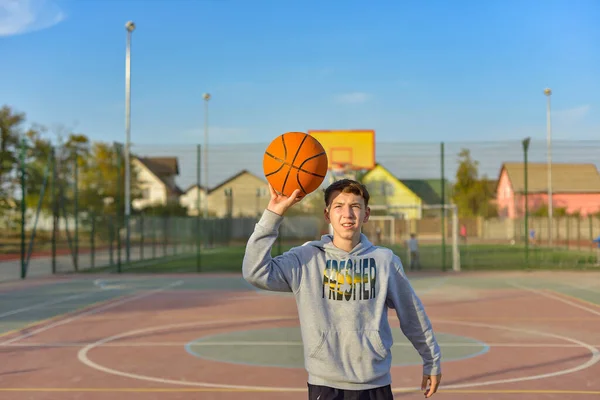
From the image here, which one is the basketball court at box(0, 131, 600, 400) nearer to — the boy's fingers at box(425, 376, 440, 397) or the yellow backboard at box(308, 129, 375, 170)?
the boy's fingers at box(425, 376, 440, 397)

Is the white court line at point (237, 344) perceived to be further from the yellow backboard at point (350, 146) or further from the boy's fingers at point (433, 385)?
the yellow backboard at point (350, 146)

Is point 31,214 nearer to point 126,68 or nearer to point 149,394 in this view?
point 126,68

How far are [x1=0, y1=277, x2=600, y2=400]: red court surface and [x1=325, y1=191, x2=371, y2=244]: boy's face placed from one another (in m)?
3.27

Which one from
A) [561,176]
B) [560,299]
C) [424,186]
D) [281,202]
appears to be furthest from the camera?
[424,186]

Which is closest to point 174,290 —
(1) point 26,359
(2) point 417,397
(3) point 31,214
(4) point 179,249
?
(1) point 26,359

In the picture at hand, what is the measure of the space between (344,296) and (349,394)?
0.43m

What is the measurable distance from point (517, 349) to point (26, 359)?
5.70m

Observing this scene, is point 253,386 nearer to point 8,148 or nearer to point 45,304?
point 45,304

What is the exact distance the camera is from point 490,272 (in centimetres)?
2144

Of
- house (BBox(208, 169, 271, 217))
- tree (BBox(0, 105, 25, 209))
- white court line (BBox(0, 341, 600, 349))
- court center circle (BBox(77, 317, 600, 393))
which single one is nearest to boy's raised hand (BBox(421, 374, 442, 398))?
court center circle (BBox(77, 317, 600, 393))

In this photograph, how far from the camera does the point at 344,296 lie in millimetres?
3227

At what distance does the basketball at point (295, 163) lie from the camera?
3.71 metres

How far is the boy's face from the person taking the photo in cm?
322

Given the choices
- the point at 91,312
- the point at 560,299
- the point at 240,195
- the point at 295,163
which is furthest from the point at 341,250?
the point at 240,195
